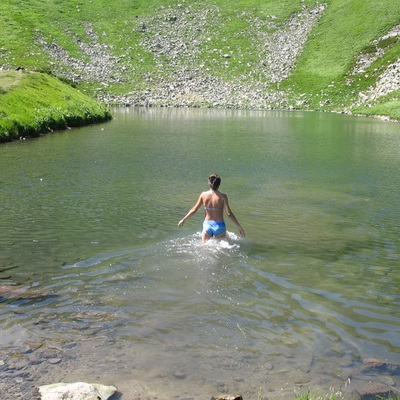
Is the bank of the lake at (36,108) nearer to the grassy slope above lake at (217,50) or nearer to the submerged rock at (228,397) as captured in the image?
the grassy slope above lake at (217,50)

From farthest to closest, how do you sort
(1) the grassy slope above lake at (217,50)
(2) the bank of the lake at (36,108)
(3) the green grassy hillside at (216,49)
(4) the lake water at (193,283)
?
1. (3) the green grassy hillside at (216,49)
2. (1) the grassy slope above lake at (217,50)
3. (2) the bank of the lake at (36,108)
4. (4) the lake water at (193,283)

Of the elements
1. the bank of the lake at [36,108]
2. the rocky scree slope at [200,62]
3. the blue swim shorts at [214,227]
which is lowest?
the blue swim shorts at [214,227]

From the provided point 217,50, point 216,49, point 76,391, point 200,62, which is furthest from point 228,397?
point 216,49

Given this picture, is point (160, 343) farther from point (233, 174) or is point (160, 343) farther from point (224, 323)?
point (233, 174)

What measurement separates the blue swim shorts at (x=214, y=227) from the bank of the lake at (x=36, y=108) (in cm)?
2927

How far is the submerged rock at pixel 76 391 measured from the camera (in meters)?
8.10

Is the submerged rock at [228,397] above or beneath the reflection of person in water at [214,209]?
beneath

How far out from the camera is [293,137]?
173 ft

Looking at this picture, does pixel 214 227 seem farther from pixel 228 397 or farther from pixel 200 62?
pixel 200 62

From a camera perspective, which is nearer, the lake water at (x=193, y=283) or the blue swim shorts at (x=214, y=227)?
the lake water at (x=193, y=283)

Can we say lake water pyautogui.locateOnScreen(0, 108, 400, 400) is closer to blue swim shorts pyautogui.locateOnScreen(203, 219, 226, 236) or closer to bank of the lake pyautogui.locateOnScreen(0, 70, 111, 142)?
blue swim shorts pyautogui.locateOnScreen(203, 219, 226, 236)

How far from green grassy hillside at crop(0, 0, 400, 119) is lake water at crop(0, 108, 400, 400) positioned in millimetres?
69745

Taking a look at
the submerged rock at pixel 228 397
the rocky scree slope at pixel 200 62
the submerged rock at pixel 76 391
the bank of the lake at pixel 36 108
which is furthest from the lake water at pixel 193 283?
the rocky scree slope at pixel 200 62

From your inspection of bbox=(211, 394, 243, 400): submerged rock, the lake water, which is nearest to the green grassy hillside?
the lake water
